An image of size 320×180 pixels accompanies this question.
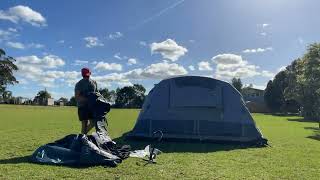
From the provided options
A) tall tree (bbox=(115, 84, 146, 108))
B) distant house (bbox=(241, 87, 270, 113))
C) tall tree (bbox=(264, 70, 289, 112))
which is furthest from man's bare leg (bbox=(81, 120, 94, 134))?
tall tree (bbox=(115, 84, 146, 108))

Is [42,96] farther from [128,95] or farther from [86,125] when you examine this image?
[86,125]

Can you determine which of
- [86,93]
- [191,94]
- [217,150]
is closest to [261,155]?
[217,150]

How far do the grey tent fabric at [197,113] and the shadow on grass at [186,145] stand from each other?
18 cm

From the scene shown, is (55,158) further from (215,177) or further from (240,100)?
(240,100)

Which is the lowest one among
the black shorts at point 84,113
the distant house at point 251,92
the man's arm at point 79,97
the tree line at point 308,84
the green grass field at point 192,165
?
the green grass field at point 192,165

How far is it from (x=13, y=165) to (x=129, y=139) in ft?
17.6

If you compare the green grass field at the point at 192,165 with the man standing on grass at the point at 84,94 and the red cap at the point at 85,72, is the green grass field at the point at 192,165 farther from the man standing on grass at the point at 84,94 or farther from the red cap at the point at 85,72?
the red cap at the point at 85,72

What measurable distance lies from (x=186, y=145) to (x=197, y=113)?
1408 millimetres

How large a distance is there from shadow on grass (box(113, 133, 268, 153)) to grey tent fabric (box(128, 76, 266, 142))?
0.18 metres

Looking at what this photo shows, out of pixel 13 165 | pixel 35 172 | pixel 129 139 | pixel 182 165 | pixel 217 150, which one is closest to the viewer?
pixel 35 172

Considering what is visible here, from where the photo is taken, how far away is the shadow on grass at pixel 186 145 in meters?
10.5

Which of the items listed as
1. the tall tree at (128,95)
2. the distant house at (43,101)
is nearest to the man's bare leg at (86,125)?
the tall tree at (128,95)

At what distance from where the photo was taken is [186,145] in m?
11.5

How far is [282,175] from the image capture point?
743cm
